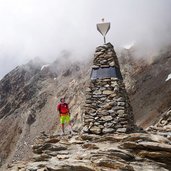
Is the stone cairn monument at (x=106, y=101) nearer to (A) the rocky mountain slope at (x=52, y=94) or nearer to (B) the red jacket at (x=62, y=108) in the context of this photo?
Answer: (B) the red jacket at (x=62, y=108)

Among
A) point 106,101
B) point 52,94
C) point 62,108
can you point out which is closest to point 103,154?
point 106,101

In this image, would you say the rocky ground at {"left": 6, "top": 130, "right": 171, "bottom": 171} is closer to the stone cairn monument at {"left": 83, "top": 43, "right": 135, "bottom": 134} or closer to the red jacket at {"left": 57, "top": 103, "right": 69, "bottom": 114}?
the stone cairn monument at {"left": 83, "top": 43, "right": 135, "bottom": 134}

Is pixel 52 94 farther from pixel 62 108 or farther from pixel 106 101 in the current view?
pixel 106 101

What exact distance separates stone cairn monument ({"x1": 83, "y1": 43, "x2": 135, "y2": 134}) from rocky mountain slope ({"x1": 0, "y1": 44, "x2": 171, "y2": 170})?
34.3 metres

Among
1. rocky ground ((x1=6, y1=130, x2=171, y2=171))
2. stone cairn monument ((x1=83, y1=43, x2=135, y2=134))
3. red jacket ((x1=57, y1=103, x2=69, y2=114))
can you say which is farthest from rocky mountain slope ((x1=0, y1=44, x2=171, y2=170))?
rocky ground ((x1=6, y1=130, x2=171, y2=171))

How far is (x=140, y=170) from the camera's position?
37.5 ft

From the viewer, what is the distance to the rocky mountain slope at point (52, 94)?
65938mm

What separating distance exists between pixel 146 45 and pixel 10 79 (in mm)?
57682

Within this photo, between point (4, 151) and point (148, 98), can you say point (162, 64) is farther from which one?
point (4, 151)

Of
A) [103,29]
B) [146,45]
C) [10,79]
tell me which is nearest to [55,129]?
[146,45]

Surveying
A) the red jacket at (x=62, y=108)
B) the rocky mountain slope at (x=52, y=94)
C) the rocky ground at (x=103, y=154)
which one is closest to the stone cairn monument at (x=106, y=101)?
the rocky ground at (x=103, y=154)

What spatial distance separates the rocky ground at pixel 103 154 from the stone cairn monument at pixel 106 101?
2.93 feet

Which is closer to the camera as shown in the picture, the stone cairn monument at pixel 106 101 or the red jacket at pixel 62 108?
the stone cairn monument at pixel 106 101

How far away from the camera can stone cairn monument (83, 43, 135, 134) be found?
15266 millimetres
